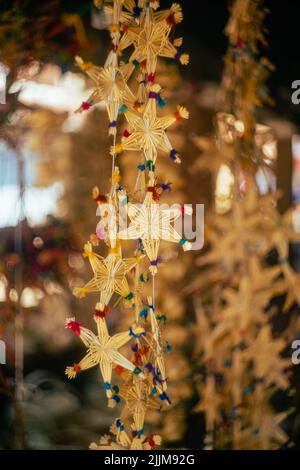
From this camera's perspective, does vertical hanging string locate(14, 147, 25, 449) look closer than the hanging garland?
No

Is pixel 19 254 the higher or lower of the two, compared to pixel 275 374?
higher

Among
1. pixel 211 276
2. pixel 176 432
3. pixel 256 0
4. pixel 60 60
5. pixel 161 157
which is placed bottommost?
pixel 176 432

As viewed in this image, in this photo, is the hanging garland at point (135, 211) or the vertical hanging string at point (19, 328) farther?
the vertical hanging string at point (19, 328)

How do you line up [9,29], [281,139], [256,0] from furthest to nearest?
1. [281,139]
2. [256,0]
3. [9,29]

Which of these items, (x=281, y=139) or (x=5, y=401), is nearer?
(x=5, y=401)

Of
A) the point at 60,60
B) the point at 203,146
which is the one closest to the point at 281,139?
the point at 203,146

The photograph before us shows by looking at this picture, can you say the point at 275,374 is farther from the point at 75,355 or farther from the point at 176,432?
the point at 75,355

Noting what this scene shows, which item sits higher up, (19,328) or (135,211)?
(135,211)

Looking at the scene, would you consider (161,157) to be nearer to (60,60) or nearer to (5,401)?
(60,60)

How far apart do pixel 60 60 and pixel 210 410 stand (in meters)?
1.49

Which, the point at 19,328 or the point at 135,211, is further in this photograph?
the point at 19,328

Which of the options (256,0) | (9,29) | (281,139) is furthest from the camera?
(281,139)

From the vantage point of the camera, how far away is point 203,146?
2389 mm

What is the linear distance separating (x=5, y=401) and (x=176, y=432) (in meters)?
0.69
